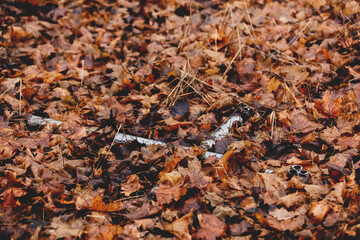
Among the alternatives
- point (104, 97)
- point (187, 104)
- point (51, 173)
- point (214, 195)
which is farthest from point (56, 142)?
point (214, 195)

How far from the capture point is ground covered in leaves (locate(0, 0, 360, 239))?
6.38 ft

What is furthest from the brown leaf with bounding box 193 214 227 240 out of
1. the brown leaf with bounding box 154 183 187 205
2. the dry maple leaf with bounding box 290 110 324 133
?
the dry maple leaf with bounding box 290 110 324 133

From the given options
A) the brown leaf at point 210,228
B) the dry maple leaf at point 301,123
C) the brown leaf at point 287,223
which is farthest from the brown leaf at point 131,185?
the dry maple leaf at point 301,123

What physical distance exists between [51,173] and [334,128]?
87.4 inches

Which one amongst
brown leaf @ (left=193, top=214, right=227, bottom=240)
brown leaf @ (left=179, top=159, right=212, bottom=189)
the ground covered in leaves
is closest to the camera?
brown leaf @ (left=193, top=214, right=227, bottom=240)

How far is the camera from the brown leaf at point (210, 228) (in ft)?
6.01

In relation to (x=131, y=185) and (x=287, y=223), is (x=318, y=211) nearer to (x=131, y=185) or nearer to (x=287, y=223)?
(x=287, y=223)

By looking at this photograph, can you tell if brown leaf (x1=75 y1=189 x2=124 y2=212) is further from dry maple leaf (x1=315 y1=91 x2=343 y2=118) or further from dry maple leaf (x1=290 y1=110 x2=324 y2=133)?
dry maple leaf (x1=315 y1=91 x2=343 y2=118)

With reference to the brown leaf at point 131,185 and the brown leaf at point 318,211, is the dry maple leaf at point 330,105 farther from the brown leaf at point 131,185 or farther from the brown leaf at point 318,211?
the brown leaf at point 131,185

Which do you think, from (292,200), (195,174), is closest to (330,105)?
(292,200)

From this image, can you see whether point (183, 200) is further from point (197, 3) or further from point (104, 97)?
point (197, 3)

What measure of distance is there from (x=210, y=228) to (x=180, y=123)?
39.7 inches

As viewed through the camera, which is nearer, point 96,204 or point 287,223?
point 287,223

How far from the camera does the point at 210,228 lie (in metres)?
1.85
